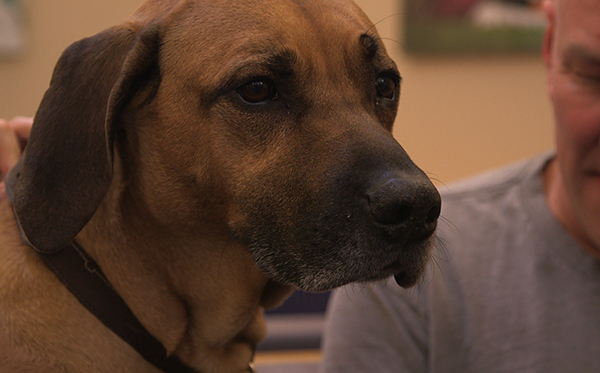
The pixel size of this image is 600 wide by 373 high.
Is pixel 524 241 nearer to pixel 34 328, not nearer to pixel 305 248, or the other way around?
pixel 305 248

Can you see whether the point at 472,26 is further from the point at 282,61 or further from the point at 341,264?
the point at 341,264

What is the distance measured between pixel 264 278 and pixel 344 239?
247mm

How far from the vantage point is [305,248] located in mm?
912

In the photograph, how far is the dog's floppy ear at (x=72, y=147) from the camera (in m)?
0.91

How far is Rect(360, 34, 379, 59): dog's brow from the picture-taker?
1034 millimetres

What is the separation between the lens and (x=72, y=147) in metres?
0.94

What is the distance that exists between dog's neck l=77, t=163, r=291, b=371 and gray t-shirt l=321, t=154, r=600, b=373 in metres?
0.35

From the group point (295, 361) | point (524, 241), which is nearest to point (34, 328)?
point (524, 241)

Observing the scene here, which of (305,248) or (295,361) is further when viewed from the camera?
(295,361)

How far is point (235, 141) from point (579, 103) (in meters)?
0.69

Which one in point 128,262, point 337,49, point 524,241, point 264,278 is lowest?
point 524,241

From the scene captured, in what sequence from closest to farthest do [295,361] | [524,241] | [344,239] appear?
[344,239] < [524,241] < [295,361]

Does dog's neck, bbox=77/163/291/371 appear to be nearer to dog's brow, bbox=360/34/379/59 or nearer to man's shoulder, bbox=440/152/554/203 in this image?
dog's brow, bbox=360/34/379/59

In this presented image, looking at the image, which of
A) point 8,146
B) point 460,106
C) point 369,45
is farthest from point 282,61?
point 460,106
